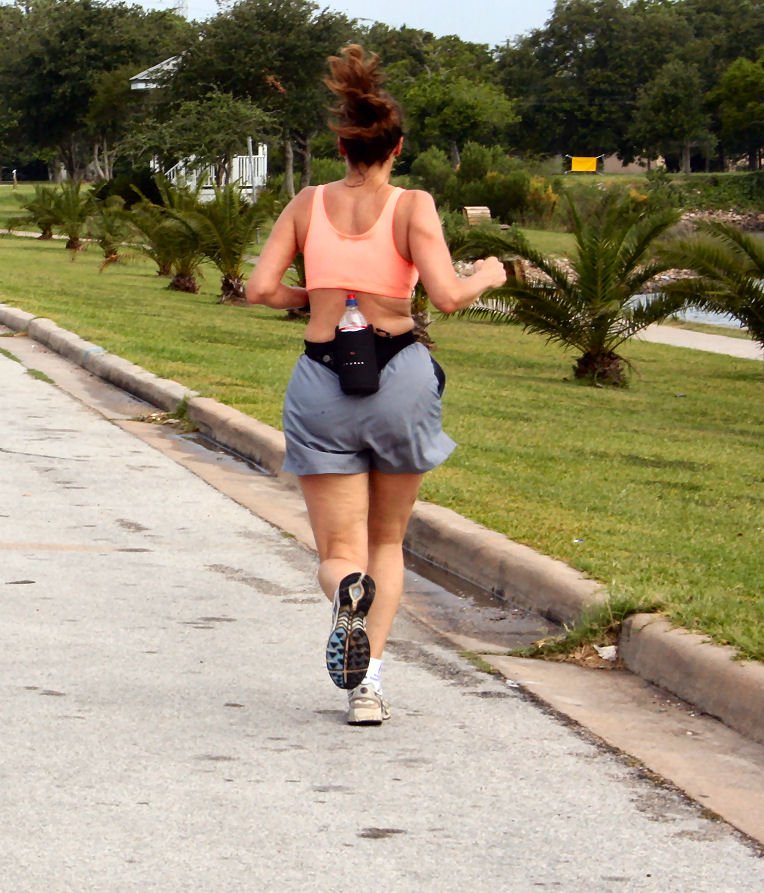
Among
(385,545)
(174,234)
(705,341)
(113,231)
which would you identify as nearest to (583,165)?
(113,231)

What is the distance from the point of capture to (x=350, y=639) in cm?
470

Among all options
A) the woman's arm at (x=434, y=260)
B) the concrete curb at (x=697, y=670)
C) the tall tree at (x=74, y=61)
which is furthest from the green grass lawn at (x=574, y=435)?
the tall tree at (x=74, y=61)

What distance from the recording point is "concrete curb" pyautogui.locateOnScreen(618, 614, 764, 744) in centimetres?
500

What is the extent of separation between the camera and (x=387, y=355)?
4797mm

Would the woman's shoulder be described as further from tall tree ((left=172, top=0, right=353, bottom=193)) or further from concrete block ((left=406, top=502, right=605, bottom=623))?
tall tree ((left=172, top=0, right=353, bottom=193))

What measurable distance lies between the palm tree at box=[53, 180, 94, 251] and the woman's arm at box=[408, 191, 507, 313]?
34.0 metres

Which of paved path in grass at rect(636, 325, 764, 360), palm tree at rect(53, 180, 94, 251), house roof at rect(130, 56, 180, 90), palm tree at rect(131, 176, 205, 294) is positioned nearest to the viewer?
palm tree at rect(131, 176, 205, 294)

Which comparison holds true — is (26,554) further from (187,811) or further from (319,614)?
(187,811)

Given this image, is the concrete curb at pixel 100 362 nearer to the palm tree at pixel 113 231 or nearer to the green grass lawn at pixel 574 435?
the green grass lawn at pixel 574 435

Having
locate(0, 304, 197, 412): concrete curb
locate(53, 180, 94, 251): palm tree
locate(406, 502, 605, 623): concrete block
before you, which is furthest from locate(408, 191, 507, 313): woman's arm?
locate(53, 180, 94, 251): palm tree

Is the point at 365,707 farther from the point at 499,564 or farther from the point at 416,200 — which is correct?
the point at 499,564

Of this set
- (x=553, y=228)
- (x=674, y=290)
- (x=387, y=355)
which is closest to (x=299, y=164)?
(x=553, y=228)

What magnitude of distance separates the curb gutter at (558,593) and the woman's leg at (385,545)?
1.00 meters

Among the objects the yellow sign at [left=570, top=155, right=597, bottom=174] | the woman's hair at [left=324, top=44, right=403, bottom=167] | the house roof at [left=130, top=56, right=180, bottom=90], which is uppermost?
the house roof at [left=130, top=56, right=180, bottom=90]
